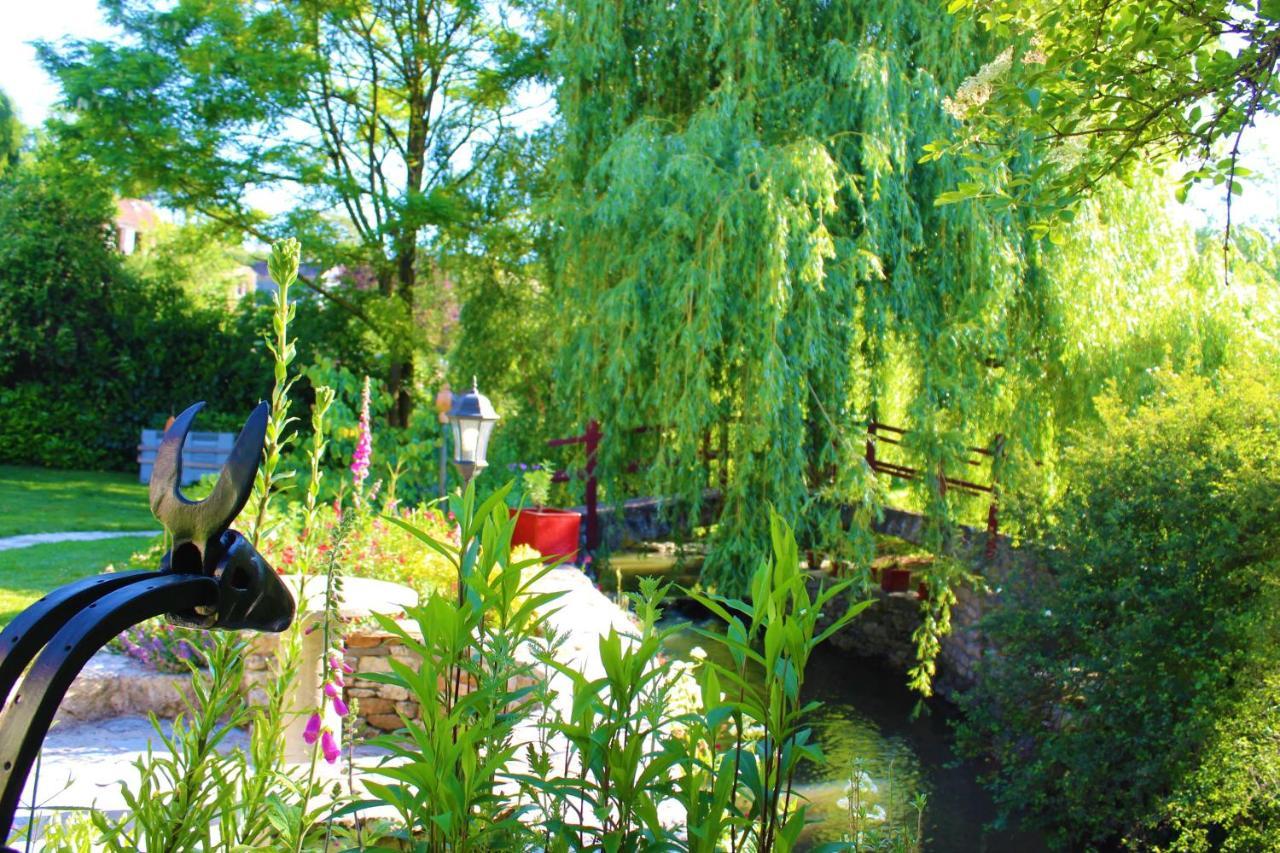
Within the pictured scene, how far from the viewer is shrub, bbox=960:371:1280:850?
214 inches

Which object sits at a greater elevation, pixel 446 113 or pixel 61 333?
pixel 446 113

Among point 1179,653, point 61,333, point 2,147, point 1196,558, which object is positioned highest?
point 2,147

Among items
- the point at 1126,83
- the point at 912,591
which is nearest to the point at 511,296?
the point at 912,591

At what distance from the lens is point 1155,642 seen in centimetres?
606

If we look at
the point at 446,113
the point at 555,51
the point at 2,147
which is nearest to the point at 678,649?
the point at 555,51

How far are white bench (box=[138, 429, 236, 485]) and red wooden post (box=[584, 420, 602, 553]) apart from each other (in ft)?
21.1

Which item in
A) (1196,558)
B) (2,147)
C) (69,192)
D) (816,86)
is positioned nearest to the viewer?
(1196,558)

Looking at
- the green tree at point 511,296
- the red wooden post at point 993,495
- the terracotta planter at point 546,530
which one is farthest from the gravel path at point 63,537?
the red wooden post at point 993,495

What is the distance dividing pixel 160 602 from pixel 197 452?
584 inches

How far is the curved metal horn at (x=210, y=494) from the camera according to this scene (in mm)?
968

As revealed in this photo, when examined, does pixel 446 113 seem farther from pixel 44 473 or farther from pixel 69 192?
pixel 44 473

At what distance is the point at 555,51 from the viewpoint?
9.57 metres

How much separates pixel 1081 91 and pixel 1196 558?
11.0 feet

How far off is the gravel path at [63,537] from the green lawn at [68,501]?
142 millimetres
